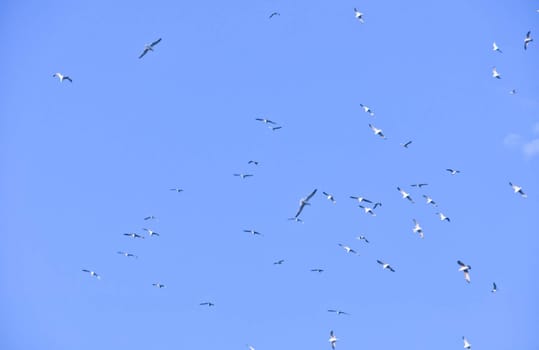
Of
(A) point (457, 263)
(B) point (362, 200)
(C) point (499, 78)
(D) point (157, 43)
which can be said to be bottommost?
(A) point (457, 263)

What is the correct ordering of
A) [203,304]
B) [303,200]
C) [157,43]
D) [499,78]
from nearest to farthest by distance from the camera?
[303,200] < [157,43] < [499,78] < [203,304]

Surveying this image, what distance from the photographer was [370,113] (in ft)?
237

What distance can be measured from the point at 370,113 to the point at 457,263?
755 inches

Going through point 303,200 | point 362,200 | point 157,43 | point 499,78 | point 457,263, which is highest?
point 499,78

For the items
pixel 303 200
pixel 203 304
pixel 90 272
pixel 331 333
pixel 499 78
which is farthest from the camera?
pixel 90 272

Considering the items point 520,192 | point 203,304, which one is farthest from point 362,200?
point 203,304

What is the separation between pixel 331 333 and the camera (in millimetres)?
75750

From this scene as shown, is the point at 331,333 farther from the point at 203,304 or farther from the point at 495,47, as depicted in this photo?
the point at 495,47

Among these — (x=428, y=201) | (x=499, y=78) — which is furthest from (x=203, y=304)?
(x=499, y=78)

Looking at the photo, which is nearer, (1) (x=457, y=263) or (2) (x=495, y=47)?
(1) (x=457, y=263)

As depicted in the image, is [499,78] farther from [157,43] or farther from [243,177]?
[157,43]

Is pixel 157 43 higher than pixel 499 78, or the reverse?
pixel 499 78

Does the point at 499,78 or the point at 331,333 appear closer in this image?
the point at 499,78

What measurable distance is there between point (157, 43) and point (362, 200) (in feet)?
100
